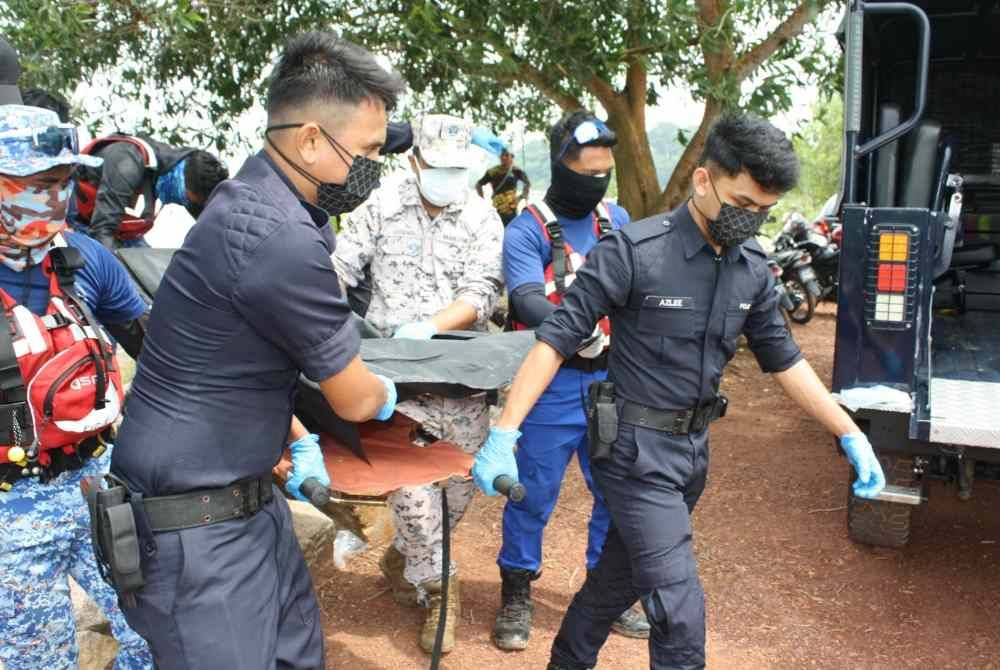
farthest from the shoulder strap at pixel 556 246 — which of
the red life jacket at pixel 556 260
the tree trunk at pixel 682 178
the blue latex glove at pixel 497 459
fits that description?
the tree trunk at pixel 682 178

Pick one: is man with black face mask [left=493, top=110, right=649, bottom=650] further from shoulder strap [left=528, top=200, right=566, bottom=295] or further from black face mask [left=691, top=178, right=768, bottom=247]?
black face mask [left=691, top=178, right=768, bottom=247]

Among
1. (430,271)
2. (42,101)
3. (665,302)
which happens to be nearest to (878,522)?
(665,302)

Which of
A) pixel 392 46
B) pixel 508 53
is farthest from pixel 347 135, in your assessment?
pixel 392 46

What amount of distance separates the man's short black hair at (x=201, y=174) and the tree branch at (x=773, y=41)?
3815 mm

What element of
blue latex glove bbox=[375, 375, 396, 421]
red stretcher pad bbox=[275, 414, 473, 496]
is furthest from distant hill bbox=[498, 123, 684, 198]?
blue latex glove bbox=[375, 375, 396, 421]

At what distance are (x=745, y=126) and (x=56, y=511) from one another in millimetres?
2106

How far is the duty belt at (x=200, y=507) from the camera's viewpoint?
1938mm

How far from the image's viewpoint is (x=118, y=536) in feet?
6.18

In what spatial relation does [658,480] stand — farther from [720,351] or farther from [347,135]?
[347,135]

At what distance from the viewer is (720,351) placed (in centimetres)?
280

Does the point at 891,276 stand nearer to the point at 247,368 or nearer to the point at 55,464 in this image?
the point at 247,368

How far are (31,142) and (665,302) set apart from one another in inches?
67.5

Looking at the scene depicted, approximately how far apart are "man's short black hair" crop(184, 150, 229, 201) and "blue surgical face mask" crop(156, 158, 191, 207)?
34 millimetres

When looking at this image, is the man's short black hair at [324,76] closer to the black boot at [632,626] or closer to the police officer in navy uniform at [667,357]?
the police officer in navy uniform at [667,357]
